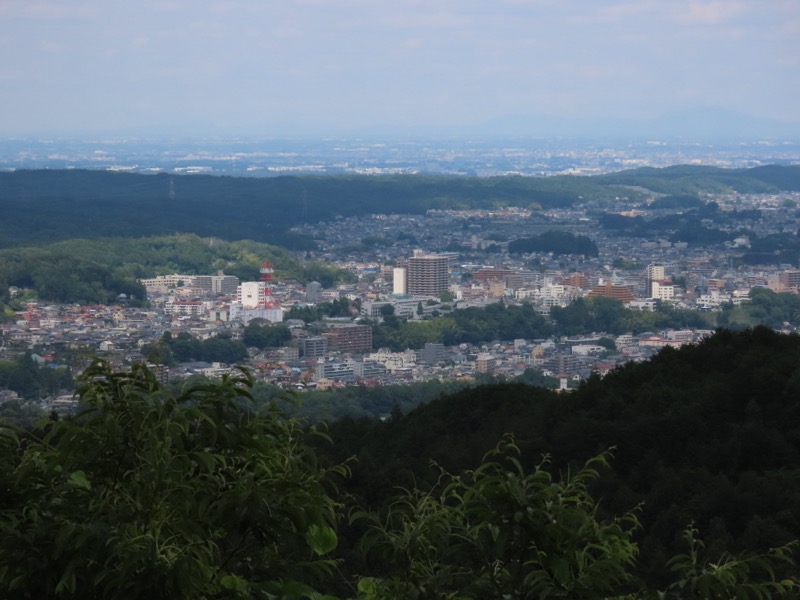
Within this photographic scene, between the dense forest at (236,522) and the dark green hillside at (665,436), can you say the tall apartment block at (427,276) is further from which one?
the dense forest at (236,522)

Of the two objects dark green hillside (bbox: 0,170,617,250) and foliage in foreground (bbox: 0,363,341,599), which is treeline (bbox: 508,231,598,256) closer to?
dark green hillside (bbox: 0,170,617,250)

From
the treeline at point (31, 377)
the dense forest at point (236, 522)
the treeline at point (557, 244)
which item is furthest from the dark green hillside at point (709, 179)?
the dense forest at point (236, 522)

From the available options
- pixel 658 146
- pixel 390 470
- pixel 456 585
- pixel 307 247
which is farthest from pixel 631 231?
pixel 658 146

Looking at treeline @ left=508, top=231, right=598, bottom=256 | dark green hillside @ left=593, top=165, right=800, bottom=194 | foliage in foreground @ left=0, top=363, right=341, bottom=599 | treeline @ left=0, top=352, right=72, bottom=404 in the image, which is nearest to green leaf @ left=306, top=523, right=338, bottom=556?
foliage in foreground @ left=0, top=363, right=341, bottom=599

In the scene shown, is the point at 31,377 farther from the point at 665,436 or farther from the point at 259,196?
the point at 259,196

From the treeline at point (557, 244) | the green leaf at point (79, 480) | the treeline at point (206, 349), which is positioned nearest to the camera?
the green leaf at point (79, 480)

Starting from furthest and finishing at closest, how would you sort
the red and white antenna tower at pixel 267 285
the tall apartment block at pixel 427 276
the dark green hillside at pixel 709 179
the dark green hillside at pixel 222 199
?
the dark green hillside at pixel 709 179, the dark green hillside at pixel 222 199, the tall apartment block at pixel 427 276, the red and white antenna tower at pixel 267 285

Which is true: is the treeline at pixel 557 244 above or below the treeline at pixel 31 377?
below

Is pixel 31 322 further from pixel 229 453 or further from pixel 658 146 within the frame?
pixel 658 146

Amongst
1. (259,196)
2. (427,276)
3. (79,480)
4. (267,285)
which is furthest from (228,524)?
(259,196)
